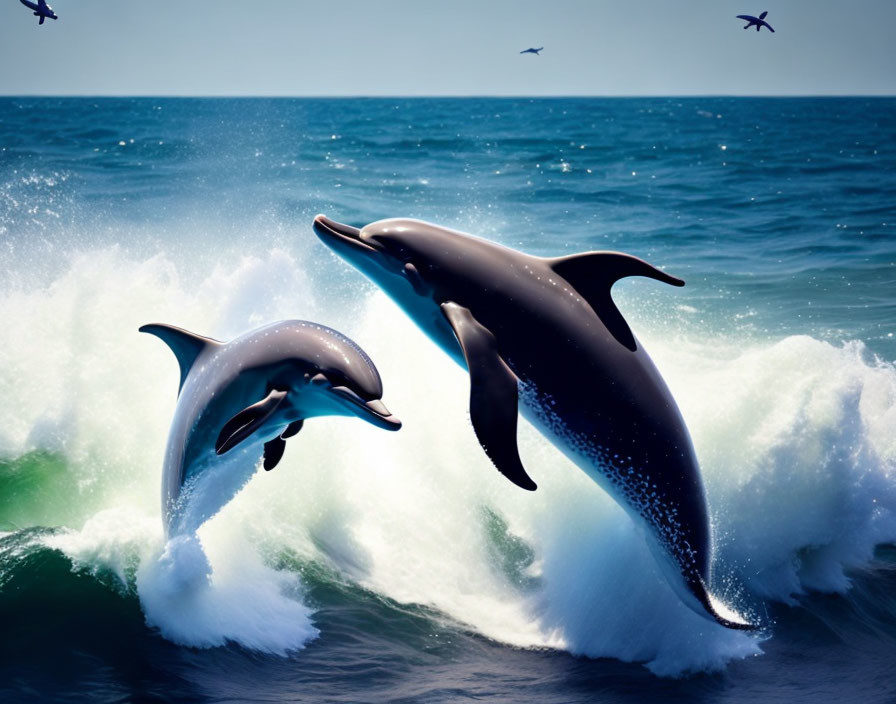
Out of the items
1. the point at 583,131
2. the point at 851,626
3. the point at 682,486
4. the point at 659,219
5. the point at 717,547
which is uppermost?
the point at 583,131

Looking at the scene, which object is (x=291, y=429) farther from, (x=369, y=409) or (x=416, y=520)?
(x=416, y=520)

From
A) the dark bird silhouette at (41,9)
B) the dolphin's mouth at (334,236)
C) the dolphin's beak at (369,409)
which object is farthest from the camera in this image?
the dark bird silhouette at (41,9)

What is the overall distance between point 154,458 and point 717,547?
22.9 ft

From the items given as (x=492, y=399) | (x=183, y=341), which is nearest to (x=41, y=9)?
(x=183, y=341)

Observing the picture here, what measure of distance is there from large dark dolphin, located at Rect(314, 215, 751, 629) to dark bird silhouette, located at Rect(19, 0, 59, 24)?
1075 centimetres

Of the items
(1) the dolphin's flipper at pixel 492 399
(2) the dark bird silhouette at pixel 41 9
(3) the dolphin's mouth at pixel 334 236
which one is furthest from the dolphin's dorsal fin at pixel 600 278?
(2) the dark bird silhouette at pixel 41 9

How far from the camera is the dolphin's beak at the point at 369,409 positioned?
6.78 meters

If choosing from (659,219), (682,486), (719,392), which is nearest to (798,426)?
(719,392)

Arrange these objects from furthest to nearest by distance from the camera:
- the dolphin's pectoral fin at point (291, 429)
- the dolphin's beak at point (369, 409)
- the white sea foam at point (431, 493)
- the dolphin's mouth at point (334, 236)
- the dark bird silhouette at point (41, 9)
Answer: the dark bird silhouette at point (41, 9) → the white sea foam at point (431, 493) → the dolphin's pectoral fin at point (291, 429) → the dolphin's mouth at point (334, 236) → the dolphin's beak at point (369, 409)

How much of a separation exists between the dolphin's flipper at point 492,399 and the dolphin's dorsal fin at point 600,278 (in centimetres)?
88

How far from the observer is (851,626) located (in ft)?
30.5

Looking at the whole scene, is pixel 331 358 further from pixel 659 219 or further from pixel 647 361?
pixel 659 219

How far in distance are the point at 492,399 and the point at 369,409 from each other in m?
0.91

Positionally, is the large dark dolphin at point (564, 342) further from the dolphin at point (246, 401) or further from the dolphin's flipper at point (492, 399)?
the dolphin at point (246, 401)
